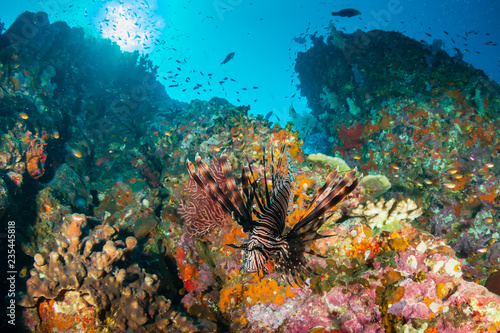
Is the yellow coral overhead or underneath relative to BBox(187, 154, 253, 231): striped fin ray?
underneath

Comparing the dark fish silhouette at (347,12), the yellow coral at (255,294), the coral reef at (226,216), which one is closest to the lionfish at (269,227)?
the coral reef at (226,216)

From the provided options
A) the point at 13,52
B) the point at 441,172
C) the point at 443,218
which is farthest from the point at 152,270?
the point at 13,52

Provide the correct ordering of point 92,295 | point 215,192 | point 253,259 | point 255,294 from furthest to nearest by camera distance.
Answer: point 255,294 < point 92,295 < point 215,192 < point 253,259

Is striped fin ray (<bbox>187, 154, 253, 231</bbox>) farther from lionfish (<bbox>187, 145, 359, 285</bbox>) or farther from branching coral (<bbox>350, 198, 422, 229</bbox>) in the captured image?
branching coral (<bbox>350, 198, 422, 229</bbox>)

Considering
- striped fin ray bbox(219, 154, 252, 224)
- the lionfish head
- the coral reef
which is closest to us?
the lionfish head

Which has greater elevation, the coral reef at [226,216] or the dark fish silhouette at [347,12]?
the dark fish silhouette at [347,12]

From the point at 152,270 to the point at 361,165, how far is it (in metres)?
7.30

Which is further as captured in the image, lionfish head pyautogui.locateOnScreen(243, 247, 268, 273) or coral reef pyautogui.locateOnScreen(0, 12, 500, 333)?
coral reef pyautogui.locateOnScreen(0, 12, 500, 333)

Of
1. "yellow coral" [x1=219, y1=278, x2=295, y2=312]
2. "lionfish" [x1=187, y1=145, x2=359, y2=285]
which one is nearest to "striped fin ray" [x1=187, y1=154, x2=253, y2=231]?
"lionfish" [x1=187, y1=145, x2=359, y2=285]

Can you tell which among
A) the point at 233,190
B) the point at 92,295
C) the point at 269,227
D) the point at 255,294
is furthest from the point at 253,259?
the point at 92,295

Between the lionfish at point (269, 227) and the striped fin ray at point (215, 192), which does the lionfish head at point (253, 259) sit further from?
the striped fin ray at point (215, 192)

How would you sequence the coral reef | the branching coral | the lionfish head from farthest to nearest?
the branching coral
the coral reef
the lionfish head

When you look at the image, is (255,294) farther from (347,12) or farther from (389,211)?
(347,12)

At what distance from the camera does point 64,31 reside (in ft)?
38.8
